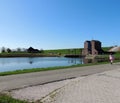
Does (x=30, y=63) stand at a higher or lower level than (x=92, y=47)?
lower

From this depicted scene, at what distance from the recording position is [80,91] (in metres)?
9.52

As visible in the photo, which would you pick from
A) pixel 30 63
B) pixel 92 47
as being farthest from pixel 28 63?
pixel 92 47

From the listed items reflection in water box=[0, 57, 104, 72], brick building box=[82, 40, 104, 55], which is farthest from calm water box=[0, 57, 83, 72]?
brick building box=[82, 40, 104, 55]

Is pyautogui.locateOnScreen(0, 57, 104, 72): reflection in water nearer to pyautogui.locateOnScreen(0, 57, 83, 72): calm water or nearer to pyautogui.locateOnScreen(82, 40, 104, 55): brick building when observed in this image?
pyautogui.locateOnScreen(0, 57, 83, 72): calm water

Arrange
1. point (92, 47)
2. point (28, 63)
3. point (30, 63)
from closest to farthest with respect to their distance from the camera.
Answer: point (30, 63) → point (28, 63) → point (92, 47)

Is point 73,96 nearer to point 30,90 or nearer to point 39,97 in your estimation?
point 39,97

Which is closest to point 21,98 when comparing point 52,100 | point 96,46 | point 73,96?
point 52,100

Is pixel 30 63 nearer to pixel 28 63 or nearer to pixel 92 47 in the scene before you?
pixel 28 63

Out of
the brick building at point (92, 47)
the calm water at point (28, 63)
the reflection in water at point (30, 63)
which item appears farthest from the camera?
the brick building at point (92, 47)

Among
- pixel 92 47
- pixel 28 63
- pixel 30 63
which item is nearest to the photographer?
pixel 30 63

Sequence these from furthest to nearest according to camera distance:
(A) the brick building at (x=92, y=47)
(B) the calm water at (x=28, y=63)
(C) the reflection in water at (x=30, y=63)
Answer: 1. (A) the brick building at (x=92, y=47)
2. (C) the reflection in water at (x=30, y=63)
3. (B) the calm water at (x=28, y=63)

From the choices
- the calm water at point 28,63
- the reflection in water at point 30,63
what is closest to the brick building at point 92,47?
the reflection in water at point 30,63

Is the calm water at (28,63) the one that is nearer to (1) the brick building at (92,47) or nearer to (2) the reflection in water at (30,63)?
(2) the reflection in water at (30,63)

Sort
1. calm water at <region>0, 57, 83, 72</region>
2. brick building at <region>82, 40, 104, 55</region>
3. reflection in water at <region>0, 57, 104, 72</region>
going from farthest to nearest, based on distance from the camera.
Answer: brick building at <region>82, 40, 104, 55</region>, reflection in water at <region>0, 57, 104, 72</region>, calm water at <region>0, 57, 83, 72</region>
